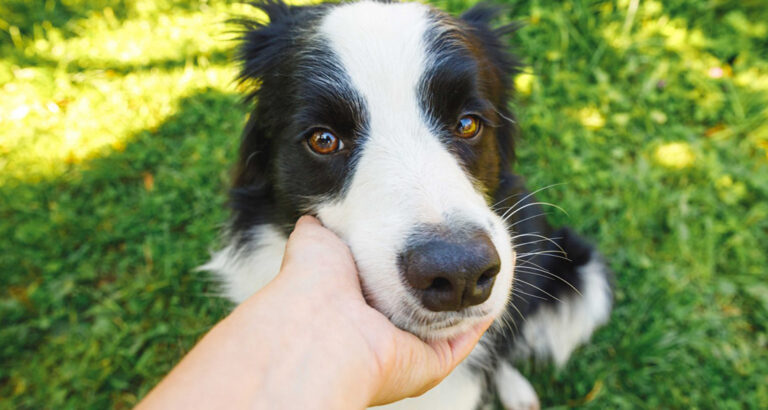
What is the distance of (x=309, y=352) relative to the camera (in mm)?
1285

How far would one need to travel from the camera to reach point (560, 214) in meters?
3.41

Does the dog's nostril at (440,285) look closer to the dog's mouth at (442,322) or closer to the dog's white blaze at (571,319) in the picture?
the dog's mouth at (442,322)

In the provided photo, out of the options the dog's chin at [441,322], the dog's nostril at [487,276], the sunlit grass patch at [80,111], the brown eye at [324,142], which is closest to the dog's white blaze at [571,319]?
the dog's chin at [441,322]

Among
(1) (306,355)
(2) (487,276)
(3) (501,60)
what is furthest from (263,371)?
(3) (501,60)

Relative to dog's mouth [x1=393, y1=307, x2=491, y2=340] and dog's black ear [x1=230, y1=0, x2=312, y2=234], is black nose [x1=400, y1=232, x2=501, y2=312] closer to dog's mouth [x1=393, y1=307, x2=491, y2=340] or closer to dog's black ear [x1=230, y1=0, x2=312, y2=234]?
dog's mouth [x1=393, y1=307, x2=491, y2=340]

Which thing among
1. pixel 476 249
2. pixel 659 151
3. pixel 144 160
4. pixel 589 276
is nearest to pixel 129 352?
pixel 144 160

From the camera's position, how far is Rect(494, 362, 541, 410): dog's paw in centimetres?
273

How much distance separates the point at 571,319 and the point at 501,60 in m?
1.58

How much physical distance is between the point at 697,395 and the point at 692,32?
304cm

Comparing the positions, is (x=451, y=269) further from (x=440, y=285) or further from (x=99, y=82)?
(x=99, y=82)

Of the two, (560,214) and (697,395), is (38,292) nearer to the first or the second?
(560,214)

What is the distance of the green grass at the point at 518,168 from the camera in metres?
2.87

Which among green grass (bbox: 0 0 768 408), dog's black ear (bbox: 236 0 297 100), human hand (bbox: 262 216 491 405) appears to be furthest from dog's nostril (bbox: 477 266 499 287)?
green grass (bbox: 0 0 768 408)

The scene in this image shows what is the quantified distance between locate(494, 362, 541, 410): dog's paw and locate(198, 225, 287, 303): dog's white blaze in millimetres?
1483
